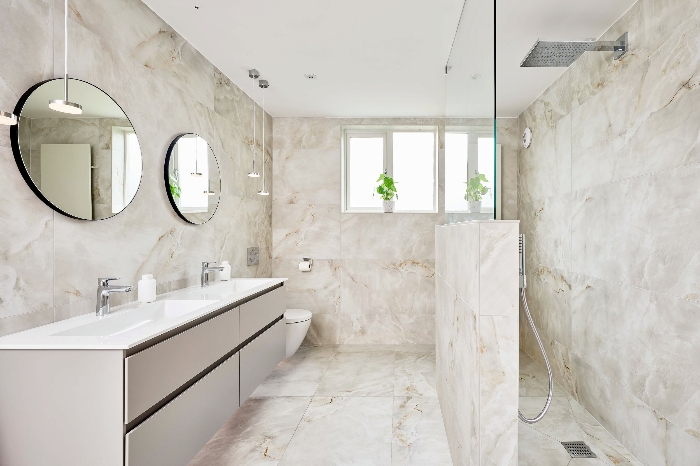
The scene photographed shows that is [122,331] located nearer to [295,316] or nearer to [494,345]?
[494,345]

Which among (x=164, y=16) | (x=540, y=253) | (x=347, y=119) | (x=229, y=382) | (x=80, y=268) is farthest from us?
(x=347, y=119)

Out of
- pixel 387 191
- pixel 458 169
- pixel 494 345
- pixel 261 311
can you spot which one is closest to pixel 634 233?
pixel 458 169

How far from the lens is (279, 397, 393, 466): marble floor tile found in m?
2.16

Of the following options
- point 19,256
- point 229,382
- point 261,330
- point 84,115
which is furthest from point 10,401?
point 261,330

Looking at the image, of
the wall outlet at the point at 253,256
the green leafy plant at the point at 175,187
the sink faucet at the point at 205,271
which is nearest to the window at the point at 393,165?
the wall outlet at the point at 253,256

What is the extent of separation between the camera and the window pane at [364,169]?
4.56m

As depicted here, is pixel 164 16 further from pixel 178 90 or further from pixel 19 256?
pixel 19 256

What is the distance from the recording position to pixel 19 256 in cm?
149

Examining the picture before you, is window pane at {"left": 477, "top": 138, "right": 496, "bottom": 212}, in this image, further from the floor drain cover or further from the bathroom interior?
the floor drain cover

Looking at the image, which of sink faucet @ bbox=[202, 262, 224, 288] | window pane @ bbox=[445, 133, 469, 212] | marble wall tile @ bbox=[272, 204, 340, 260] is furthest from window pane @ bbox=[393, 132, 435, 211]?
sink faucet @ bbox=[202, 262, 224, 288]

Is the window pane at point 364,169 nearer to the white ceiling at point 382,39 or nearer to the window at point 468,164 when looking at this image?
the white ceiling at point 382,39

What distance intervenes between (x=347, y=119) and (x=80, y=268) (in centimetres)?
318

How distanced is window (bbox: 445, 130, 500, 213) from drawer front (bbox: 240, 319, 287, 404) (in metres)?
1.46

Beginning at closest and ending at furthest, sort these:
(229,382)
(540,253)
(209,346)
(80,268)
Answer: (80,268) < (209,346) < (229,382) < (540,253)
